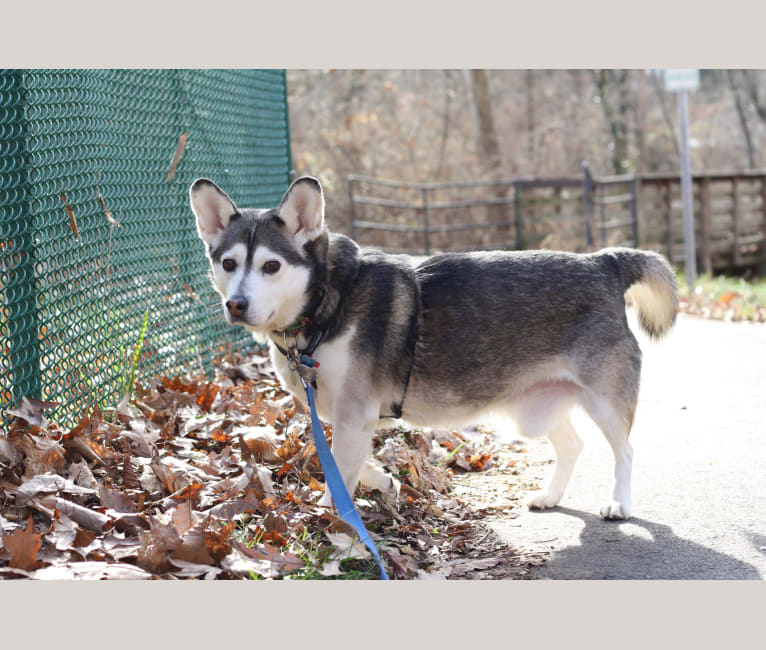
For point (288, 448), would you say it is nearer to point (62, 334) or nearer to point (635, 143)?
point (62, 334)

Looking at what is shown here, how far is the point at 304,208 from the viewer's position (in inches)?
164

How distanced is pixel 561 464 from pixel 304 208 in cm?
211

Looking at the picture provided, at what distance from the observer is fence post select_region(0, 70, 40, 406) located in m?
4.51

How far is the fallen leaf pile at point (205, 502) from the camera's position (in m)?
3.51

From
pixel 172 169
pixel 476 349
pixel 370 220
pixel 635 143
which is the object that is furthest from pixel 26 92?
pixel 635 143

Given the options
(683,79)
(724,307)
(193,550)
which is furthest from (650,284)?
(683,79)

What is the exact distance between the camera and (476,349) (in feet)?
14.9

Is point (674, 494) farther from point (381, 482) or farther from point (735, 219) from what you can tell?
point (735, 219)

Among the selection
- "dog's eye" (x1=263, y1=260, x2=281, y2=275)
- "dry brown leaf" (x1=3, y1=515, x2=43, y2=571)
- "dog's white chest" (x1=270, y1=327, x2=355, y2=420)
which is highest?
"dog's eye" (x1=263, y1=260, x2=281, y2=275)

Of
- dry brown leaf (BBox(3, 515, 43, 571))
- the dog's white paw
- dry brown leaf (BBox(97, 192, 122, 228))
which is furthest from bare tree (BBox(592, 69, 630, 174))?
dry brown leaf (BBox(3, 515, 43, 571))

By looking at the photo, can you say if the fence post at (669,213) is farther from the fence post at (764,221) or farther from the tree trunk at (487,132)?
the fence post at (764,221)

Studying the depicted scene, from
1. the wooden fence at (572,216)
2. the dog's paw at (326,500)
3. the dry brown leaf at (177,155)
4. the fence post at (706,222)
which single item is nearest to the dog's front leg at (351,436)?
the dog's paw at (326,500)

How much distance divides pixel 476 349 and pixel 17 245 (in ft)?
8.39

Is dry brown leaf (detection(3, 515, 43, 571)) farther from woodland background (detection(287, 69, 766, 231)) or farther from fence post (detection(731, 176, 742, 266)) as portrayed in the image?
fence post (detection(731, 176, 742, 266))
